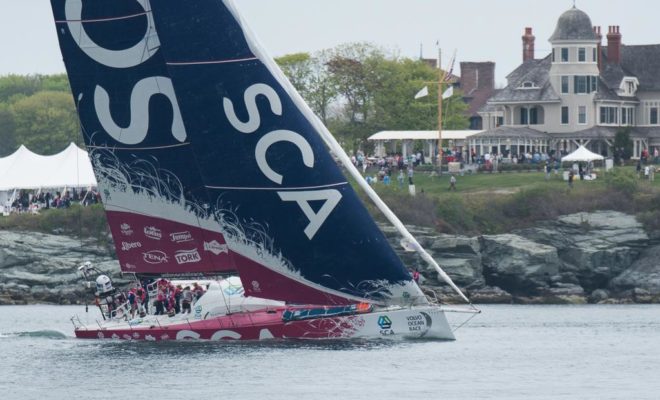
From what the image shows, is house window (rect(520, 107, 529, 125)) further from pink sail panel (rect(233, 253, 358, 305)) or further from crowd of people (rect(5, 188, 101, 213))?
pink sail panel (rect(233, 253, 358, 305))

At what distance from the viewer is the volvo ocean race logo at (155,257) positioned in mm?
52531

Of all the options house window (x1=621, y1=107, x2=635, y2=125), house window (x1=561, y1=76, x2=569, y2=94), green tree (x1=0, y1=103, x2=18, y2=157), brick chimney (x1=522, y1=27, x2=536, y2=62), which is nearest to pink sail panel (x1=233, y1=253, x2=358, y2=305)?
house window (x1=561, y1=76, x2=569, y2=94)

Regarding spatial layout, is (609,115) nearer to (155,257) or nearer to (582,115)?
(582,115)

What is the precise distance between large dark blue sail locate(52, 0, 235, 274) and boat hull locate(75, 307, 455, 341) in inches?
94.1

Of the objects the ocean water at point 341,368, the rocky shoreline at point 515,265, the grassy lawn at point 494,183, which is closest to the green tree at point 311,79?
the grassy lawn at point 494,183

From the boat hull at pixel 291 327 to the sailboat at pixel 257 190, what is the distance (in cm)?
3

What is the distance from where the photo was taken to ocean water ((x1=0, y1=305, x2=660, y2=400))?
40.8 m

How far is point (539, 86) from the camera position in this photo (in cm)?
11606

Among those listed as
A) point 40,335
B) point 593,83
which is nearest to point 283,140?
point 40,335

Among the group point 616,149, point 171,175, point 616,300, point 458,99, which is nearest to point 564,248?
point 616,300

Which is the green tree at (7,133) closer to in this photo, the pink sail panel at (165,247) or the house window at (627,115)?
the house window at (627,115)

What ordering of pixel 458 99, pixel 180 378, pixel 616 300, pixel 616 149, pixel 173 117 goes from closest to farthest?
pixel 180 378 → pixel 173 117 → pixel 616 300 → pixel 616 149 → pixel 458 99

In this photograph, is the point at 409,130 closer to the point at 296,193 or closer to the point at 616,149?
the point at 616,149

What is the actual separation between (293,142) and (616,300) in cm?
3427
